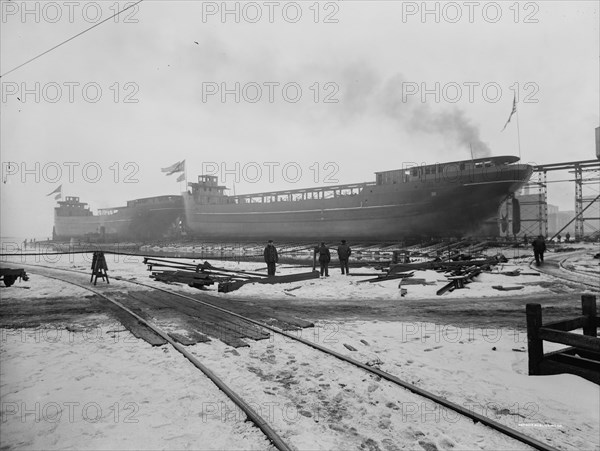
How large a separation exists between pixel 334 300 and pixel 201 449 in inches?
277

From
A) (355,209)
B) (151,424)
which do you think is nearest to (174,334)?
(151,424)

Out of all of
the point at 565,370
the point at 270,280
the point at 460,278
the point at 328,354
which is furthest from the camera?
the point at 270,280

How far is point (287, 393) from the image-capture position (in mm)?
3922

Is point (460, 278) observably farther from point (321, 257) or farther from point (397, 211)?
point (397, 211)

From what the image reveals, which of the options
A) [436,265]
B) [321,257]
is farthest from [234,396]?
[436,265]

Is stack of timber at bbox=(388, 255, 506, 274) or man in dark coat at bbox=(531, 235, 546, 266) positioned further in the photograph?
man in dark coat at bbox=(531, 235, 546, 266)

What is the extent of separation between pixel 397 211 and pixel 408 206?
1.03 m

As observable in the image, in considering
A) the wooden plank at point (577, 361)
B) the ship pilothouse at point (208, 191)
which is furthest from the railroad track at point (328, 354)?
the ship pilothouse at point (208, 191)

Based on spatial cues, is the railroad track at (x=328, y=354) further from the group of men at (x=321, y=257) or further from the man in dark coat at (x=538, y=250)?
the man in dark coat at (x=538, y=250)

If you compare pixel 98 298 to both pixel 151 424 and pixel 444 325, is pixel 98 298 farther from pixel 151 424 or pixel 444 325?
pixel 444 325

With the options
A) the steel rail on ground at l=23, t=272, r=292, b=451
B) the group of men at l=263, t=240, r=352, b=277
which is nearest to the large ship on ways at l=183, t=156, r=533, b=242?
the group of men at l=263, t=240, r=352, b=277

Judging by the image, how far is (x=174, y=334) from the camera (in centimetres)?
608

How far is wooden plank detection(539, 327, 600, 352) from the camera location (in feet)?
12.1

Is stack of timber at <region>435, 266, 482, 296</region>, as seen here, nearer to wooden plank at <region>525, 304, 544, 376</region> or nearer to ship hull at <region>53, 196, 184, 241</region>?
wooden plank at <region>525, 304, 544, 376</region>
